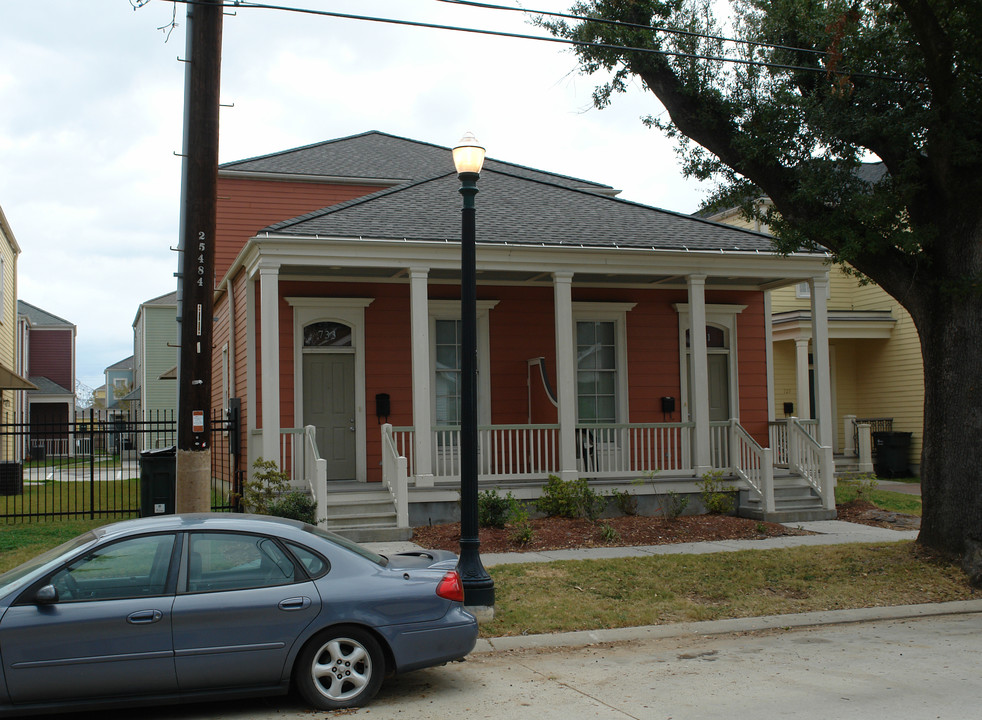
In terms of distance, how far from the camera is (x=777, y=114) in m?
10.8

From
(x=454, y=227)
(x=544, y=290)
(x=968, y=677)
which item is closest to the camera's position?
(x=968, y=677)

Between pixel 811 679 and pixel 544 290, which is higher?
pixel 544 290

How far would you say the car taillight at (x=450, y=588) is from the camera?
5.99 metres

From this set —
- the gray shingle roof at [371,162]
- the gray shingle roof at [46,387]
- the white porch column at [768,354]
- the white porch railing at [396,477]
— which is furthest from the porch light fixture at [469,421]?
the gray shingle roof at [46,387]

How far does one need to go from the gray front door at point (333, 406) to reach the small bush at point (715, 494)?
578cm

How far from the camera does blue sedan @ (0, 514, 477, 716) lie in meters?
5.20

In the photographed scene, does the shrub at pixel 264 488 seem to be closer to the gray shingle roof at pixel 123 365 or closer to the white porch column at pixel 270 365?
the white porch column at pixel 270 365

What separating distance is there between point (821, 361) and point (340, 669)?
1126 cm

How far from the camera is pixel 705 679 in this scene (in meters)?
6.38

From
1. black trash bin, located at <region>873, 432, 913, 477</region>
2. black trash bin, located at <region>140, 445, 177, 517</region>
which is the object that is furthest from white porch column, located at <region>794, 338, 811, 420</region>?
black trash bin, located at <region>140, 445, 177, 517</region>

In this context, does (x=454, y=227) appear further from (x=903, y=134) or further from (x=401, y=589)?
(x=401, y=589)

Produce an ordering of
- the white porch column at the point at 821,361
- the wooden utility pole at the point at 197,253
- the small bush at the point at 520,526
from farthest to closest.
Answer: the white porch column at the point at 821,361
the small bush at the point at 520,526
the wooden utility pole at the point at 197,253

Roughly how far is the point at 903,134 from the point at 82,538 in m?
9.08

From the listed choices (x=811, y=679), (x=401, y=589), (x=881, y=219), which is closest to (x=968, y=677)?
(x=811, y=679)
